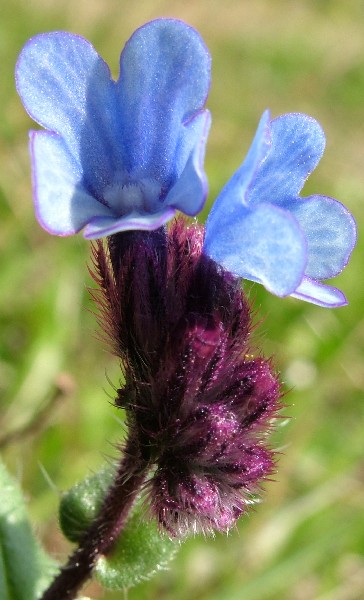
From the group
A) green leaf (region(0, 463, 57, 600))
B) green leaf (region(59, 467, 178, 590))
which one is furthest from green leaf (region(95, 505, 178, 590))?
green leaf (region(0, 463, 57, 600))

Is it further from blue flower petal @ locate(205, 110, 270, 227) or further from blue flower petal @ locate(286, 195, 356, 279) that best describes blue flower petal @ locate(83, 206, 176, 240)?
blue flower petal @ locate(286, 195, 356, 279)

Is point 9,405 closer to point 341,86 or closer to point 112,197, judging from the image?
point 112,197

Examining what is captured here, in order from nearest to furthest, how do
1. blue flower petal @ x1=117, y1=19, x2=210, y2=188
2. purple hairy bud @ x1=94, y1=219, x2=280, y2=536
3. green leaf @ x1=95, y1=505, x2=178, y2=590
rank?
1. blue flower petal @ x1=117, y1=19, x2=210, y2=188
2. purple hairy bud @ x1=94, y1=219, x2=280, y2=536
3. green leaf @ x1=95, y1=505, x2=178, y2=590

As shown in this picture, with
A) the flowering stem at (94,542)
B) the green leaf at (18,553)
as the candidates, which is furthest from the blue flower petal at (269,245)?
the green leaf at (18,553)

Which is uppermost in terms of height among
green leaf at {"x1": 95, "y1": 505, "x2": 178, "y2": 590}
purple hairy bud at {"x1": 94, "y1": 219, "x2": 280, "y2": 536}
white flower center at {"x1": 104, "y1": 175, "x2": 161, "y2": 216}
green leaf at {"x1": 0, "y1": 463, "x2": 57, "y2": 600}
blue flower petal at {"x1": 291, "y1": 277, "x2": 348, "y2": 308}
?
blue flower petal at {"x1": 291, "y1": 277, "x2": 348, "y2": 308}

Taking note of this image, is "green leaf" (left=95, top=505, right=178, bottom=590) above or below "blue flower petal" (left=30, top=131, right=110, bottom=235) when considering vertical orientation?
below

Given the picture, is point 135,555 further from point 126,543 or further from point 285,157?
point 285,157

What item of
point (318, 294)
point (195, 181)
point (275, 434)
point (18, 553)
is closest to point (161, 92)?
point (195, 181)

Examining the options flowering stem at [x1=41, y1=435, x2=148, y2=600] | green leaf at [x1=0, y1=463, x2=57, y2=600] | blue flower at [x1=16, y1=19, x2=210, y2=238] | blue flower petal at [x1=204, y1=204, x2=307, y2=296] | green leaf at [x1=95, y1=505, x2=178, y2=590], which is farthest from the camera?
green leaf at [x1=0, y1=463, x2=57, y2=600]

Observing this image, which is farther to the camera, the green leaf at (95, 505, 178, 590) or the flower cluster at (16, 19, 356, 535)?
the green leaf at (95, 505, 178, 590)

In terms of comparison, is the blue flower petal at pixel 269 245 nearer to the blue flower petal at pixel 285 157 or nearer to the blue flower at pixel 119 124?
the blue flower at pixel 119 124
